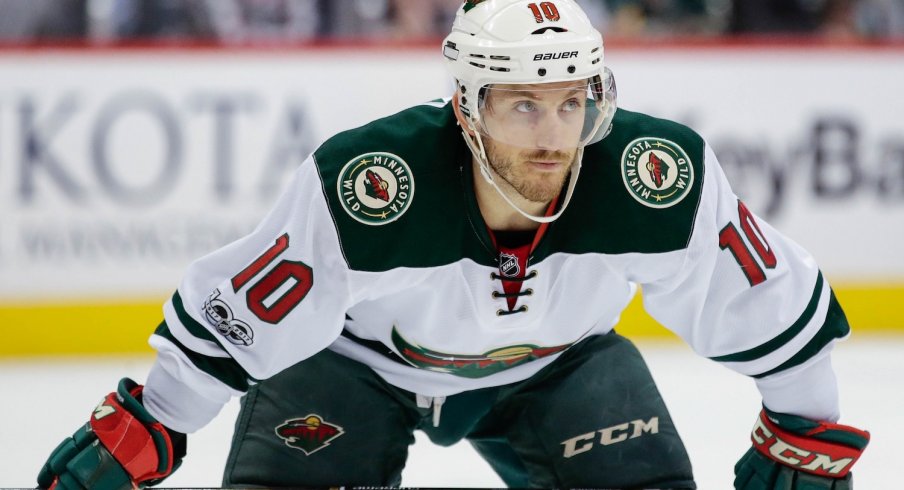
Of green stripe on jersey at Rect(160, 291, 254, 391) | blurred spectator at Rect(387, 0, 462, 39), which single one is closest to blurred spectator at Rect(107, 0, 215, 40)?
blurred spectator at Rect(387, 0, 462, 39)

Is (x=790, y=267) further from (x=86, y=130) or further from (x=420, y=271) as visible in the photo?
(x=86, y=130)

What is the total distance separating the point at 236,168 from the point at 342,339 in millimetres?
2279

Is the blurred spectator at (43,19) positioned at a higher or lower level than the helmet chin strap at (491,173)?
lower

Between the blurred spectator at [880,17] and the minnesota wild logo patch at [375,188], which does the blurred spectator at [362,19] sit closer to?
the blurred spectator at [880,17]

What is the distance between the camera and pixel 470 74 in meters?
2.20

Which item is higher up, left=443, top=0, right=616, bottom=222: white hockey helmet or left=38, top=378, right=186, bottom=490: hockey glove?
left=443, top=0, right=616, bottom=222: white hockey helmet

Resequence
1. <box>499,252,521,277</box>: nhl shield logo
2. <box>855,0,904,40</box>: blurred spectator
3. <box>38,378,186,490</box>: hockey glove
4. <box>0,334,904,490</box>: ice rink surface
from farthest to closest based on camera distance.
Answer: <box>855,0,904,40</box>: blurred spectator, <box>0,334,904,490</box>: ice rink surface, <box>499,252,521,277</box>: nhl shield logo, <box>38,378,186,490</box>: hockey glove

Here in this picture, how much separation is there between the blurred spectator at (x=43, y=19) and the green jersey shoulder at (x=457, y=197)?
9.39 ft

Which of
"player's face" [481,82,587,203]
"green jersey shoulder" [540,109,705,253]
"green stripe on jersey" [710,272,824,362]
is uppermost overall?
"player's face" [481,82,587,203]

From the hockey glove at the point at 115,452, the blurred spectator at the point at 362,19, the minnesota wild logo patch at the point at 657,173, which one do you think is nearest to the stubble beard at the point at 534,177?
the minnesota wild logo patch at the point at 657,173

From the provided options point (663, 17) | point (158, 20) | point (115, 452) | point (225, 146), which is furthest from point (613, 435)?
point (663, 17)

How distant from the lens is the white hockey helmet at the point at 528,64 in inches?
83.8

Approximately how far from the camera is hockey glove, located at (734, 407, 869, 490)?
227 centimetres

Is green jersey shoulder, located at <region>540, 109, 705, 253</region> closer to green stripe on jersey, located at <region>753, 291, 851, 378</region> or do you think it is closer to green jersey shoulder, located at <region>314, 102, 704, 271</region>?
green jersey shoulder, located at <region>314, 102, 704, 271</region>
